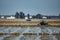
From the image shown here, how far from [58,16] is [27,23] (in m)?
0.98

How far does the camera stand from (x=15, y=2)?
5078 mm

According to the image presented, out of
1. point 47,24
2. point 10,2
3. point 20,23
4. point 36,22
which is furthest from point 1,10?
point 47,24

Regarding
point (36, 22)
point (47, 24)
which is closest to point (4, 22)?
point (36, 22)

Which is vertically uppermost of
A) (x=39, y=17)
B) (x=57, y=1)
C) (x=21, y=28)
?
(x=57, y=1)

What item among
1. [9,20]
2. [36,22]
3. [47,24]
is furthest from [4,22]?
[47,24]

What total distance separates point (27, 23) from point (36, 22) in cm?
28

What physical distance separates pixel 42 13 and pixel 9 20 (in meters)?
1.05

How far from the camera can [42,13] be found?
4973 mm

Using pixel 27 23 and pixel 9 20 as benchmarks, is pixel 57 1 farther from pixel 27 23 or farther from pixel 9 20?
pixel 9 20

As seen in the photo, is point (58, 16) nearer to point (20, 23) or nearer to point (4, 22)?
point (20, 23)

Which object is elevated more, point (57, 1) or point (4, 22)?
point (57, 1)

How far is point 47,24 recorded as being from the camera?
16.2 feet

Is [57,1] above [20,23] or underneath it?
above

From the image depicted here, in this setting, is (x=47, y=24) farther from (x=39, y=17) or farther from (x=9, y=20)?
(x=9, y=20)
